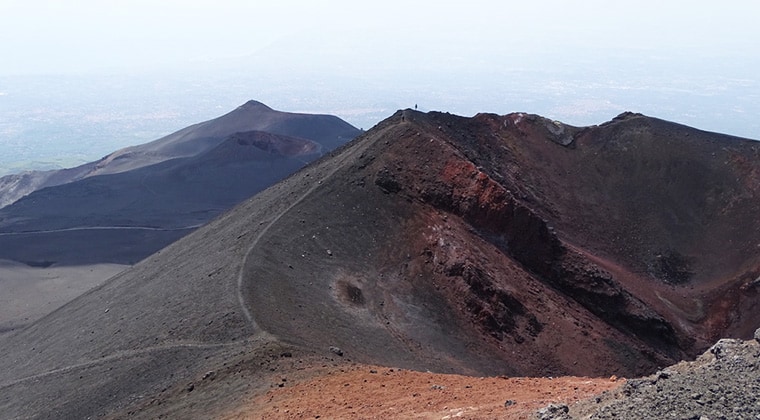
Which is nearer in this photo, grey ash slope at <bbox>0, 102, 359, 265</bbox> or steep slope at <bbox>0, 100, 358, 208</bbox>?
grey ash slope at <bbox>0, 102, 359, 265</bbox>

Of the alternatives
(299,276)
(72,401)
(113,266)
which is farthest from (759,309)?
(113,266)

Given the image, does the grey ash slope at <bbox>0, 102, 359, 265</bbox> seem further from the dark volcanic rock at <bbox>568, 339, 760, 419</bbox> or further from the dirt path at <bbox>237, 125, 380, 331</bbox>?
the dark volcanic rock at <bbox>568, 339, 760, 419</bbox>

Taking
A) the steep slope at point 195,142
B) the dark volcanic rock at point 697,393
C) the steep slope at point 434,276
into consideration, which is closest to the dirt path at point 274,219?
the steep slope at point 434,276

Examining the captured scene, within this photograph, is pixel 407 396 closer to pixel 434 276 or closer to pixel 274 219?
pixel 434 276

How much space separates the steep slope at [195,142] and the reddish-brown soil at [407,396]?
71406 mm

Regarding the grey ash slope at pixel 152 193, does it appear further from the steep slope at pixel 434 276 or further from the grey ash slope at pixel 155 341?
the steep slope at pixel 434 276

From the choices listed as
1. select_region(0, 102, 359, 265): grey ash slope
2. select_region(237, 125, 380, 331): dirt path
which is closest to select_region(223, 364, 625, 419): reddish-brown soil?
select_region(237, 125, 380, 331): dirt path

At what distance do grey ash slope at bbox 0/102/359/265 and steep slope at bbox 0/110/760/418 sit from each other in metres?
26.3

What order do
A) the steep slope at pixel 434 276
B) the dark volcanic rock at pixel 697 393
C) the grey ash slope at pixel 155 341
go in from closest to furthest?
the dark volcanic rock at pixel 697 393 → the grey ash slope at pixel 155 341 → the steep slope at pixel 434 276

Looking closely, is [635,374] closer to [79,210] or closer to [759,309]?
[759,309]

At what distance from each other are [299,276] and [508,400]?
1360 centimetres

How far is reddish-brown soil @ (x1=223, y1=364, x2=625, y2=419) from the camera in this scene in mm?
14227

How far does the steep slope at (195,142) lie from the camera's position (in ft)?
308

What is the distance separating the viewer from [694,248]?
119ft
